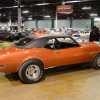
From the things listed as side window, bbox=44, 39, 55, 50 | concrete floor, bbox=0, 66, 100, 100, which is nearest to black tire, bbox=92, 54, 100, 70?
concrete floor, bbox=0, 66, 100, 100

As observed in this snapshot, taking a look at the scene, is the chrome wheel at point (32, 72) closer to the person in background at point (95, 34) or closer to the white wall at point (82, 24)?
the person in background at point (95, 34)

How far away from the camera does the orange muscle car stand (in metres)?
4.22

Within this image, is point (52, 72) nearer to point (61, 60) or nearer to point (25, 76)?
point (61, 60)

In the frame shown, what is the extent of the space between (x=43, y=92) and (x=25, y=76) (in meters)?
0.74

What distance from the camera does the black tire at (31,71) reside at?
13.9ft

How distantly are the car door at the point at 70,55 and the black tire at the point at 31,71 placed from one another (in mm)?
638

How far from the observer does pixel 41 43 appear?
4.74 m

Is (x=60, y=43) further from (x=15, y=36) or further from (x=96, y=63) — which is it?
(x=15, y=36)

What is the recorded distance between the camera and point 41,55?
177 inches

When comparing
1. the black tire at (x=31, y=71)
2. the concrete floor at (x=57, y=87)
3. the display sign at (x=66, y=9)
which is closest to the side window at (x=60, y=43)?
the black tire at (x=31, y=71)

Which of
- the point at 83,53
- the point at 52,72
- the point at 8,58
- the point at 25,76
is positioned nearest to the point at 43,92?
the point at 25,76

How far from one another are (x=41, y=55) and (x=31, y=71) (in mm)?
526

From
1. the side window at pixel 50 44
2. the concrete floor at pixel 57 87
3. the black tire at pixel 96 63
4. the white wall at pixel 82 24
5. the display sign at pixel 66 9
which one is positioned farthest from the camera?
the white wall at pixel 82 24

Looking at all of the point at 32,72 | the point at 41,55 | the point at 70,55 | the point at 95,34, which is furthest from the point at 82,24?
the point at 32,72
